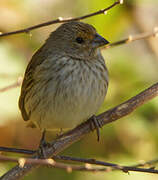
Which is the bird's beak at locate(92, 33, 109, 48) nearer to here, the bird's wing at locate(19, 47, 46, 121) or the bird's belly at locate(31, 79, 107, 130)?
the bird's belly at locate(31, 79, 107, 130)

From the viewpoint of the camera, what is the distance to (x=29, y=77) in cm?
402

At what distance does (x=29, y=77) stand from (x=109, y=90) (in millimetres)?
746

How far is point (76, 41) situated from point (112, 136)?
94cm

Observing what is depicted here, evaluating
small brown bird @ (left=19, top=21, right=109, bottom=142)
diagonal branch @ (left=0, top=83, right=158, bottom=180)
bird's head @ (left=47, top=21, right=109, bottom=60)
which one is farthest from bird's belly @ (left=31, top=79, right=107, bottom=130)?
diagonal branch @ (left=0, top=83, right=158, bottom=180)

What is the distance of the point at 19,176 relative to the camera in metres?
2.76

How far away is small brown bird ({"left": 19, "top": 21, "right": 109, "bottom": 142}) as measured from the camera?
3.65 meters

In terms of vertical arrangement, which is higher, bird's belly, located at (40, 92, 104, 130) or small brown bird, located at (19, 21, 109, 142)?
small brown bird, located at (19, 21, 109, 142)

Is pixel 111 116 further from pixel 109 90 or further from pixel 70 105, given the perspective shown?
pixel 109 90

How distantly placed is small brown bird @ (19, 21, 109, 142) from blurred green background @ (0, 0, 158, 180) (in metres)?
0.20

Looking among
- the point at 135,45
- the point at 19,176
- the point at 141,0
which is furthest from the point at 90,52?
the point at 135,45

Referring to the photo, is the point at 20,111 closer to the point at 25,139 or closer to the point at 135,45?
the point at 25,139

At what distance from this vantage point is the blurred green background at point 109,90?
396cm

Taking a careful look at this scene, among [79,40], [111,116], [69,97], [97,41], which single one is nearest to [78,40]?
[79,40]

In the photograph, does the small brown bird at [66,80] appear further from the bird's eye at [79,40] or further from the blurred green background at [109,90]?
the blurred green background at [109,90]
